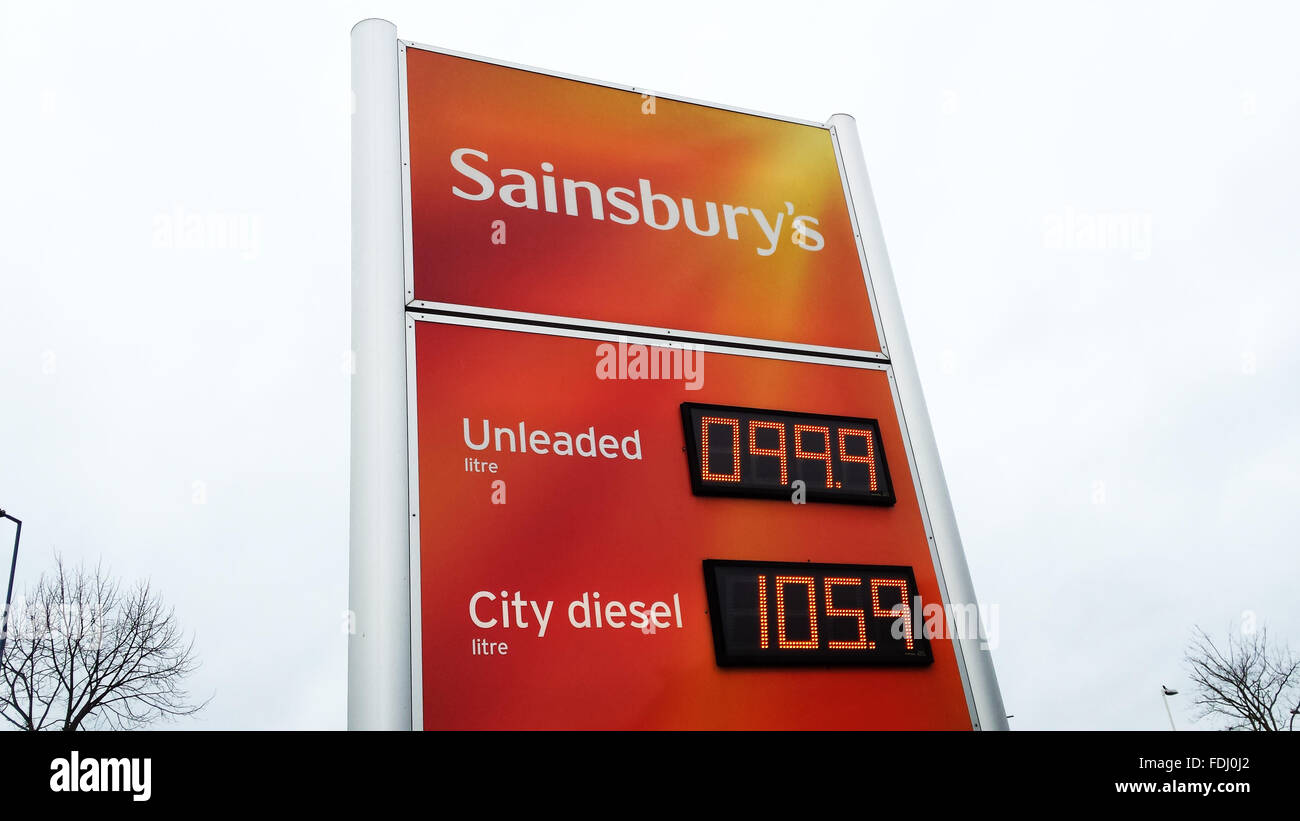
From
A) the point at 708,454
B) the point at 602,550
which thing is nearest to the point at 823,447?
the point at 708,454

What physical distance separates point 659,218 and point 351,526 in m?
2.78

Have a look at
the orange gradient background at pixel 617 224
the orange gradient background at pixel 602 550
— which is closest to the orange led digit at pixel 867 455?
the orange gradient background at pixel 602 550

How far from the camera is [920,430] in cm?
616

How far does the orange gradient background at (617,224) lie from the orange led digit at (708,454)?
0.72 meters

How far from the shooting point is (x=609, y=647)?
4.65 m

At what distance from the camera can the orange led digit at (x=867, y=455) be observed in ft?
18.6

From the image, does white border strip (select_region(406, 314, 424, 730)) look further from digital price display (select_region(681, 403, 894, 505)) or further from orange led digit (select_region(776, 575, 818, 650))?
orange led digit (select_region(776, 575, 818, 650))

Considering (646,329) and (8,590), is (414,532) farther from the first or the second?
(8,590)

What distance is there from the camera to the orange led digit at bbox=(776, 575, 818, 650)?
16.0 ft

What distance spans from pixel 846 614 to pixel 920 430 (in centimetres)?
158

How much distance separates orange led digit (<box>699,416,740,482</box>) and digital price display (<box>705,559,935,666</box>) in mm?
494

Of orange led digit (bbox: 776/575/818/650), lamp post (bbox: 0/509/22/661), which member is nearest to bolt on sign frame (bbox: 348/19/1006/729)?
orange led digit (bbox: 776/575/818/650)

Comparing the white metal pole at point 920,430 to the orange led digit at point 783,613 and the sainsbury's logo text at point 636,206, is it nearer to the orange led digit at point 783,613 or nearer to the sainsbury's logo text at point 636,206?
the sainsbury's logo text at point 636,206
